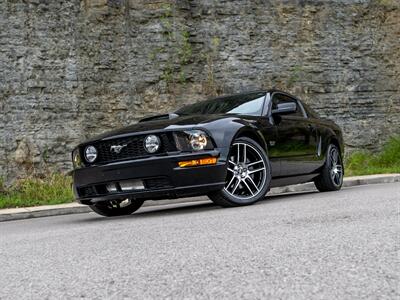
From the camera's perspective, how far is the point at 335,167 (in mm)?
9445

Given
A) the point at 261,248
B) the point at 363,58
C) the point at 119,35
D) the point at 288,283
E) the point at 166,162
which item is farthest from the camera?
the point at 363,58

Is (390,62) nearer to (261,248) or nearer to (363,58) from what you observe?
(363,58)

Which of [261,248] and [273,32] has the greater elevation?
[273,32]

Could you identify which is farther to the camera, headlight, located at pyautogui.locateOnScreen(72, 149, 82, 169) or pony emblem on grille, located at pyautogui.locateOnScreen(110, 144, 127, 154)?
headlight, located at pyautogui.locateOnScreen(72, 149, 82, 169)

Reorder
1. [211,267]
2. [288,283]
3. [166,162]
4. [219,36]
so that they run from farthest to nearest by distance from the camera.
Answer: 1. [219,36]
2. [166,162]
3. [211,267]
4. [288,283]

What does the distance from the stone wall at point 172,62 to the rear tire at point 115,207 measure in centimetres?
579

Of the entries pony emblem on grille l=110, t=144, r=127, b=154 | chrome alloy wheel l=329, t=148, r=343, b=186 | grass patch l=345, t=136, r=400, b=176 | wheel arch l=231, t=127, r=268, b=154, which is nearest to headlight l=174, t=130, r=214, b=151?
wheel arch l=231, t=127, r=268, b=154

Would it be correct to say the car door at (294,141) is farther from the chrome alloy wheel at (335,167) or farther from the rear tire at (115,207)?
the rear tire at (115,207)

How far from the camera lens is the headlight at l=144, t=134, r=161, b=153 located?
680 centimetres

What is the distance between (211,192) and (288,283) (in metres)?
3.78

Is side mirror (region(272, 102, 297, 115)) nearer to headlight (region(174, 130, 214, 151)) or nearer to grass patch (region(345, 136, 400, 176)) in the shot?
headlight (region(174, 130, 214, 151))

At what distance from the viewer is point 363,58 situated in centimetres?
1752

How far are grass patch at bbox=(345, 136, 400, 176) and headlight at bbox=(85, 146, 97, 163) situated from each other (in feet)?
30.9

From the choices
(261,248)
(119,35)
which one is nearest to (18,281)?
(261,248)
